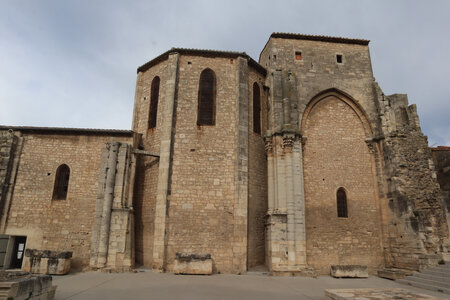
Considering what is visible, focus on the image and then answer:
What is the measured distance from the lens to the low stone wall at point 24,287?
5305mm

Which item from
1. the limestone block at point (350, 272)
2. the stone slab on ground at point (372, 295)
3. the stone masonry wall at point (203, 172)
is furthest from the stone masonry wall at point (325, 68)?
the stone slab on ground at point (372, 295)

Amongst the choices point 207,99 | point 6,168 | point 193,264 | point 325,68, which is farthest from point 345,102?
point 6,168

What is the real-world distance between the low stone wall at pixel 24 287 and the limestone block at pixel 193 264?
467 centimetres

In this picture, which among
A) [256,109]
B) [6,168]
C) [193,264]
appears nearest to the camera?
[193,264]

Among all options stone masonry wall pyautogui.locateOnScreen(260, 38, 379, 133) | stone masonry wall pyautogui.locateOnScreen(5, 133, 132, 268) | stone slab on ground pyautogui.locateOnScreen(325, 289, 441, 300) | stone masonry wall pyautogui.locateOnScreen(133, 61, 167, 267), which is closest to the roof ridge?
stone masonry wall pyautogui.locateOnScreen(260, 38, 379, 133)

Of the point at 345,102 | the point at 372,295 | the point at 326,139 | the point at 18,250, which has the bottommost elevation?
the point at 372,295

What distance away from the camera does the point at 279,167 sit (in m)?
12.4

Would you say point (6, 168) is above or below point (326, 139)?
below

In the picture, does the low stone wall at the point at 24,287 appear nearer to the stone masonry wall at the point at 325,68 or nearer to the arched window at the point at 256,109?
the arched window at the point at 256,109

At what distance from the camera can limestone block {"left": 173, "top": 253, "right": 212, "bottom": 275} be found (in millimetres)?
10508

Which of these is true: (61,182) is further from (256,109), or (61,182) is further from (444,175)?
(444,175)

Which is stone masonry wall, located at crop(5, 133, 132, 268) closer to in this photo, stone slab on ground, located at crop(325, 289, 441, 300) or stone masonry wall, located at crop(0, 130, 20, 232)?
stone masonry wall, located at crop(0, 130, 20, 232)

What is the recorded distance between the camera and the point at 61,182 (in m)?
13.3

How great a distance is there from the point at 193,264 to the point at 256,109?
7847mm
